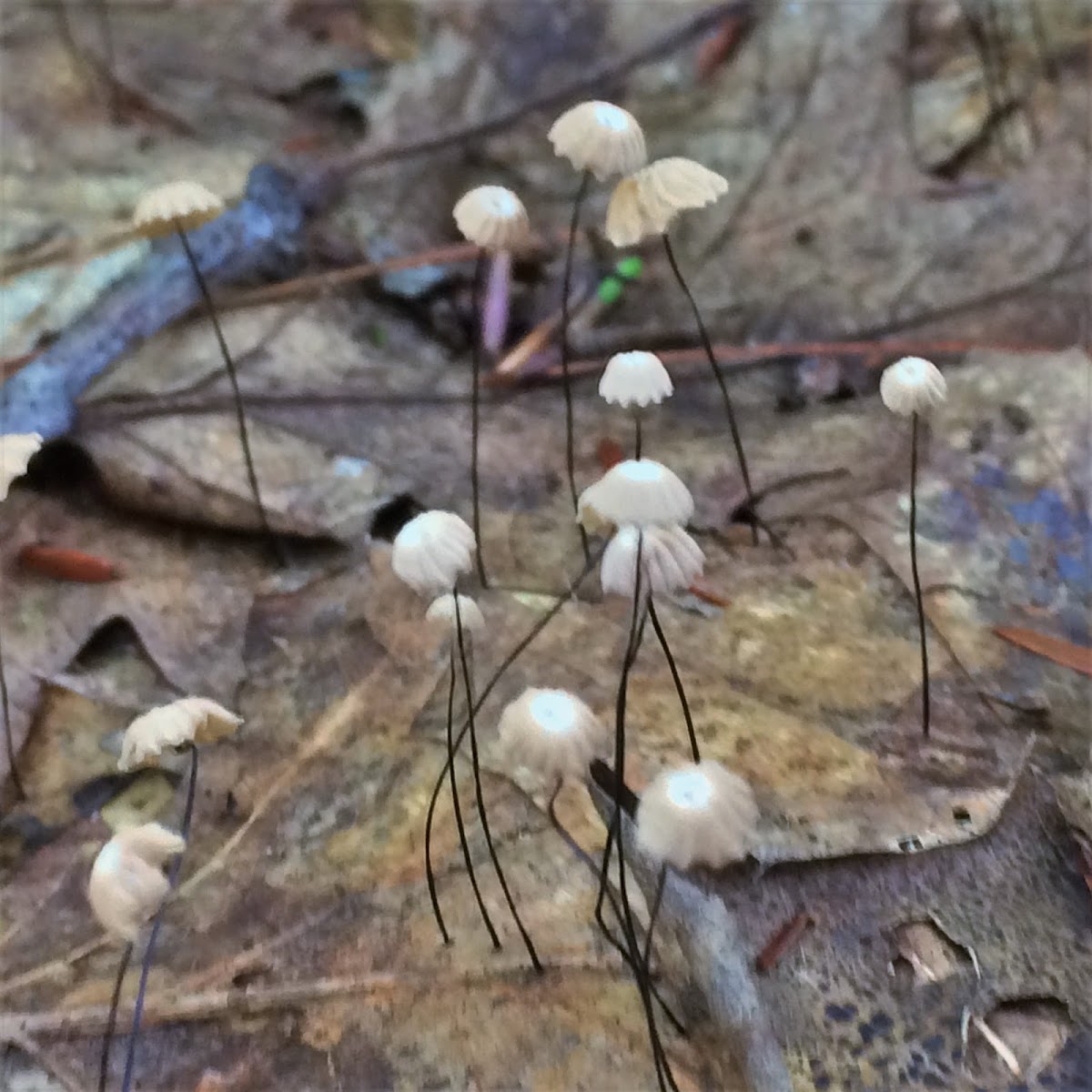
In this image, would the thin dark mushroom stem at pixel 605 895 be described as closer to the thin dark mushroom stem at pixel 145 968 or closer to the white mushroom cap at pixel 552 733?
the white mushroom cap at pixel 552 733

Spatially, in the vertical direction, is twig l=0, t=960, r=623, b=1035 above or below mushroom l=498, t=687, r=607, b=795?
below

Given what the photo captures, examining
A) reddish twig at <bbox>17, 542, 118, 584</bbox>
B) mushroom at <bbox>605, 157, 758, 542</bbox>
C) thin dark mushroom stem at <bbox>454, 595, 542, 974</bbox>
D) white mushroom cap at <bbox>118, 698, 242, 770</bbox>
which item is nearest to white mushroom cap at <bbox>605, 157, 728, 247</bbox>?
mushroom at <bbox>605, 157, 758, 542</bbox>

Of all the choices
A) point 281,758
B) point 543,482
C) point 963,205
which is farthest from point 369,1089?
point 963,205

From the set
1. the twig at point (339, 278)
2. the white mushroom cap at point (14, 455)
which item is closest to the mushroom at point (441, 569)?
the white mushroom cap at point (14, 455)

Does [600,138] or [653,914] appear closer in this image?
[653,914]

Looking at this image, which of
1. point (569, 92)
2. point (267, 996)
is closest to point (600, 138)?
point (267, 996)

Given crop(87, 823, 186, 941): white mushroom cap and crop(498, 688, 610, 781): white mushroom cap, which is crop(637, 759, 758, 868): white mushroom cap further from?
crop(87, 823, 186, 941): white mushroom cap

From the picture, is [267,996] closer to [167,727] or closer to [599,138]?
[167,727]
